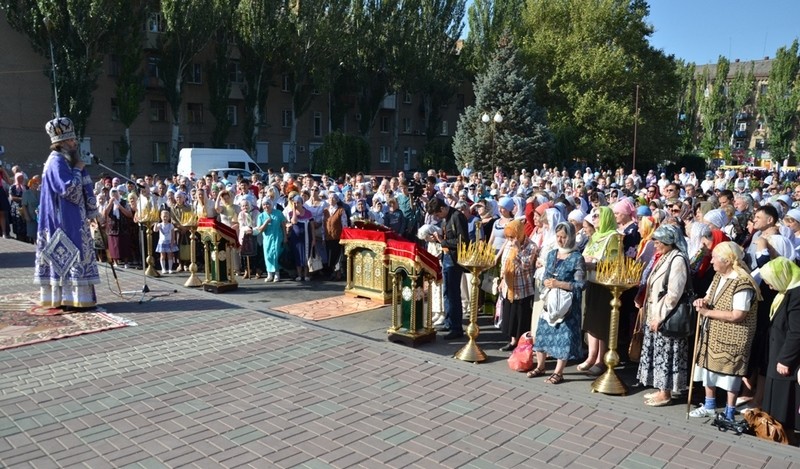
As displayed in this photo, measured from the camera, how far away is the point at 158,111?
41.4 m

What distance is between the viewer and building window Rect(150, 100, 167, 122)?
41031mm

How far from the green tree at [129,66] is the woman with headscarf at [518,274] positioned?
3272 cm

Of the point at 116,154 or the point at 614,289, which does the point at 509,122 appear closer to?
the point at 116,154

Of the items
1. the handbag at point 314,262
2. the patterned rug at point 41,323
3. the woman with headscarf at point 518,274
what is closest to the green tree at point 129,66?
the handbag at point 314,262

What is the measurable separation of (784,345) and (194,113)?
42217 millimetres

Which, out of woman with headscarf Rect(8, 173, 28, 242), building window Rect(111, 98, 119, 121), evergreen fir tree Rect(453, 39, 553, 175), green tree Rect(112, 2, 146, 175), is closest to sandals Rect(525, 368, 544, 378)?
woman with headscarf Rect(8, 173, 28, 242)

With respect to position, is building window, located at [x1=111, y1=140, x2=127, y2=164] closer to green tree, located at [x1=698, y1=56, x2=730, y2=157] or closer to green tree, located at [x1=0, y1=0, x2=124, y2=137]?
green tree, located at [x1=0, y1=0, x2=124, y2=137]

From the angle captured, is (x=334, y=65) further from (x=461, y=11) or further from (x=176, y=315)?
(x=176, y=315)

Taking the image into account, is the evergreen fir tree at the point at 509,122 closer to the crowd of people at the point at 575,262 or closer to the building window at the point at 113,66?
the building window at the point at 113,66

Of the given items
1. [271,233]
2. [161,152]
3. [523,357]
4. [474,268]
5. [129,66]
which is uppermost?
[129,66]

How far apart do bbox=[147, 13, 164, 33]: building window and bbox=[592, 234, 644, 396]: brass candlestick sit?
37.3 m

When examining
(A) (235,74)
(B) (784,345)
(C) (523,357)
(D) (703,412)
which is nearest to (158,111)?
(A) (235,74)

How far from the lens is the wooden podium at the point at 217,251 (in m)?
11.1

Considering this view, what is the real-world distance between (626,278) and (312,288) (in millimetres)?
6759
